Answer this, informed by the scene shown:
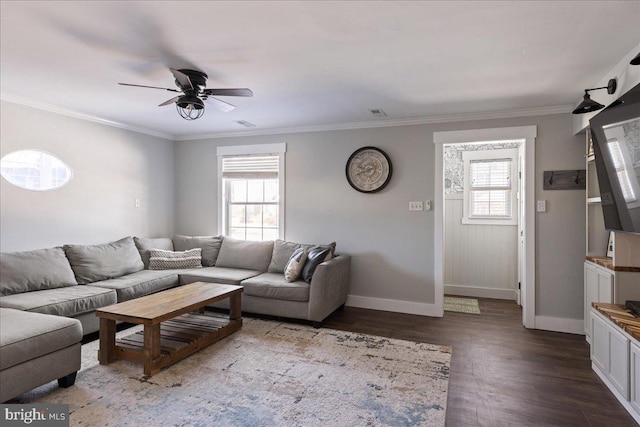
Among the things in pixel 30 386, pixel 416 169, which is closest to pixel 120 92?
pixel 30 386

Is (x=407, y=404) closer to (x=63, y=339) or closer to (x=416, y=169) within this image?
(x=63, y=339)

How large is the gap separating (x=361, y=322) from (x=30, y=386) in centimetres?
293

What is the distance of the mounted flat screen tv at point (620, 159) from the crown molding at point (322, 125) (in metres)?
1.33

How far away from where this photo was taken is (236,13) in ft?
6.81

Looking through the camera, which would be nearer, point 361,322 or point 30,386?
point 30,386

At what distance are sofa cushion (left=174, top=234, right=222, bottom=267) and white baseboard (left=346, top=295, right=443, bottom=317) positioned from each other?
6.53ft

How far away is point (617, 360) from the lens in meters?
2.42

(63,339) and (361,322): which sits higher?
(63,339)

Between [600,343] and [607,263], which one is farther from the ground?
[607,263]

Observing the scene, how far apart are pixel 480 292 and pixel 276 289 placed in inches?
127

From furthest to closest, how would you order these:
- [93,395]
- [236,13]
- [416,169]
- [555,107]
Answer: [416,169] < [555,107] < [93,395] < [236,13]

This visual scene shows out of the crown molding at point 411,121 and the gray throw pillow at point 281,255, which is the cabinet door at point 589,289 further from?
the gray throw pillow at point 281,255

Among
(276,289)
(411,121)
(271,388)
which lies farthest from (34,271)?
(411,121)

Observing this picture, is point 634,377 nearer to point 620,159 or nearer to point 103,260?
point 620,159
